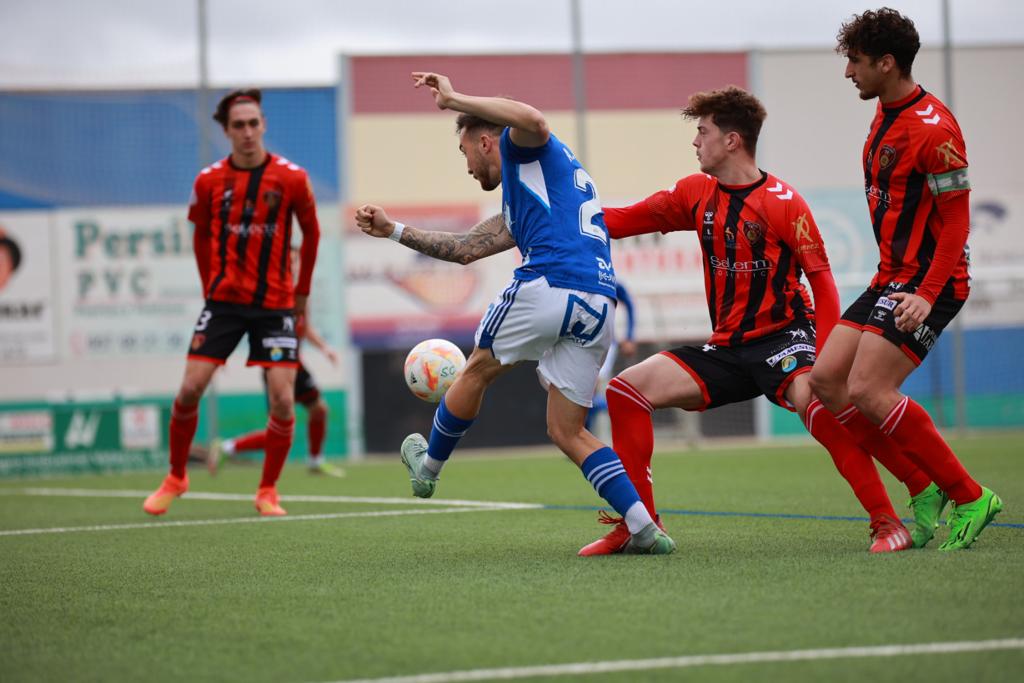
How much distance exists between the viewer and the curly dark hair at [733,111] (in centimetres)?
552

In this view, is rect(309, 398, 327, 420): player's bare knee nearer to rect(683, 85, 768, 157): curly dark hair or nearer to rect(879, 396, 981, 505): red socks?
rect(683, 85, 768, 157): curly dark hair

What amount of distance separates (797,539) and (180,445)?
3961 mm

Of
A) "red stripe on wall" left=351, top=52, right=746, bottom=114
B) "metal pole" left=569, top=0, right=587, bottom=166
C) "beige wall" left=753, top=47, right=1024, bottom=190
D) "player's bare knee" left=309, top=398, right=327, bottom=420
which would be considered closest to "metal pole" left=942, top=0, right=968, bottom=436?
"beige wall" left=753, top=47, right=1024, bottom=190

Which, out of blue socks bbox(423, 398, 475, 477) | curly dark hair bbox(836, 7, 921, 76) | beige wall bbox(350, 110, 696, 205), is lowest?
blue socks bbox(423, 398, 475, 477)

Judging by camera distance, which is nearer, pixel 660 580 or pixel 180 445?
pixel 660 580

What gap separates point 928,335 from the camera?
16.2ft

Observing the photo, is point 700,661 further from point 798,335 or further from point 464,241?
point 464,241

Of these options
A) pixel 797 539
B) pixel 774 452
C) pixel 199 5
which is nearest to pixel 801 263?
pixel 797 539

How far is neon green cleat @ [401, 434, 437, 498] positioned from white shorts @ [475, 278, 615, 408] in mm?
628

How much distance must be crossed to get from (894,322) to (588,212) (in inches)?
48.0

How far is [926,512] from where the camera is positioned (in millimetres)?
5113

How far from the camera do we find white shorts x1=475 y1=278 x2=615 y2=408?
500cm

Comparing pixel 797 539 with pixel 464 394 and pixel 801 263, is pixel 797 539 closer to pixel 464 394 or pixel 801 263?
pixel 801 263

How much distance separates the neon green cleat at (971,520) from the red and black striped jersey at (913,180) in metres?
0.77
